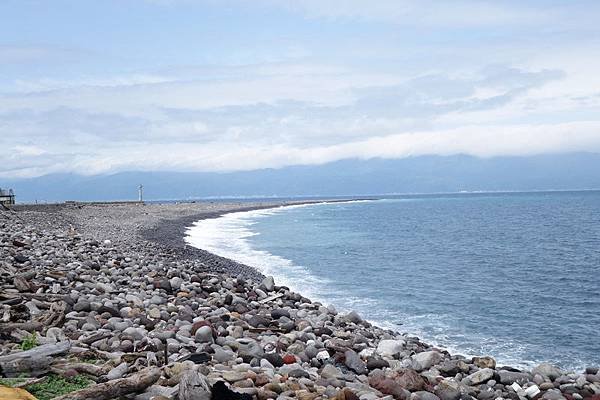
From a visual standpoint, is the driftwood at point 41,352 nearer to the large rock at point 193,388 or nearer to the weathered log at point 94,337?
the weathered log at point 94,337

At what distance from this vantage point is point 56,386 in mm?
6402

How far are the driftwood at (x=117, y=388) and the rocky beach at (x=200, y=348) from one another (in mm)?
11

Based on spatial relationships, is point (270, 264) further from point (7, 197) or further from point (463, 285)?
point (7, 197)

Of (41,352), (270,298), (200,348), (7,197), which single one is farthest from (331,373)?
(7,197)

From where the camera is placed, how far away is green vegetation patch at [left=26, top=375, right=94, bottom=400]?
6167mm

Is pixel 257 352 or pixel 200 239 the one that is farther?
pixel 200 239

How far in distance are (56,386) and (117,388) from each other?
0.88 m

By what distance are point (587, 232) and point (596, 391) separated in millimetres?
55013

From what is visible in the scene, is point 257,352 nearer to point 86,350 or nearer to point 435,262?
point 86,350

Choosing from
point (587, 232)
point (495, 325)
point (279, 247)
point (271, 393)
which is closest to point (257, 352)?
point (271, 393)

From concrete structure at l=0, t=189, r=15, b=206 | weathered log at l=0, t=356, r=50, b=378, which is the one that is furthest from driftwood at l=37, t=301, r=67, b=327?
concrete structure at l=0, t=189, r=15, b=206

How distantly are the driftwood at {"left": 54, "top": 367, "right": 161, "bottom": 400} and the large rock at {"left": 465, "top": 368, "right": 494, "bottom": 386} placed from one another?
18.7 ft

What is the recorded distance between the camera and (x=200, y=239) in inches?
1772

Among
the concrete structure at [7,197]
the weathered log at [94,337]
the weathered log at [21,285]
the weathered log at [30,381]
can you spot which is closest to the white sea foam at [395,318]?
the weathered log at [94,337]
